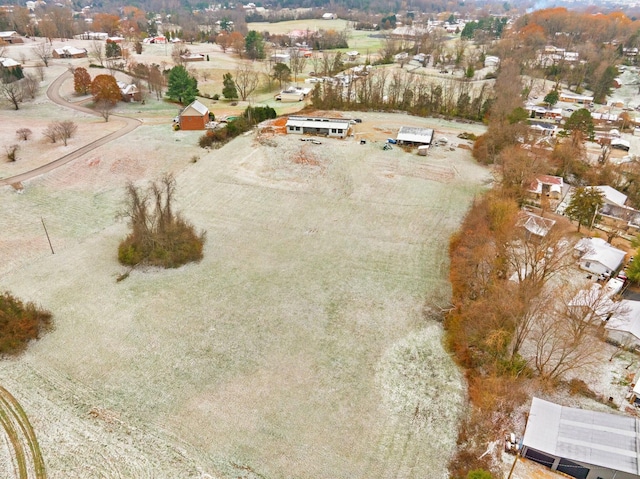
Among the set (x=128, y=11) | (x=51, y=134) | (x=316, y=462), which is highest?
(x=128, y=11)

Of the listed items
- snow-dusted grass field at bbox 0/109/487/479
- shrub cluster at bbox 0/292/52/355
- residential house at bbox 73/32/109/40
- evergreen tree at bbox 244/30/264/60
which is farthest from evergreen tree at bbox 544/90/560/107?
residential house at bbox 73/32/109/40

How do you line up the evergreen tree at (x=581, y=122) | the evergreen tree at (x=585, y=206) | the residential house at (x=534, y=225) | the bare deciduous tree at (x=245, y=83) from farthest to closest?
the bare deciduous tree at (x=245, y=83) → the evergreen tree at (x=581, y=122) → the evergreen tree at (x=585, y=206) → the residential house at (x=534, y=225)

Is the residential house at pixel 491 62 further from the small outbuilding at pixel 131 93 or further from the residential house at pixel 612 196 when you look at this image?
the small outbuilding at pixel 131 93

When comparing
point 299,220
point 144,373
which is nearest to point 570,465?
point 144,373

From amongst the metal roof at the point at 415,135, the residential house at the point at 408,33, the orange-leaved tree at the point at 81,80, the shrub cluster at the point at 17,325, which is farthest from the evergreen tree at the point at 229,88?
the residential house at the point at 408,33

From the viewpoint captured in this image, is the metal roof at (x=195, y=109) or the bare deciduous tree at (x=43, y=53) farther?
the bare deciduous tree at (x=43, y=53)

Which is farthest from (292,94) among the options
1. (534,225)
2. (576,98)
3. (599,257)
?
(599,257)

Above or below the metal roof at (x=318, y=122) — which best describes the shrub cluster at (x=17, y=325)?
below

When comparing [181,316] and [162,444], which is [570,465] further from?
[181,316]
